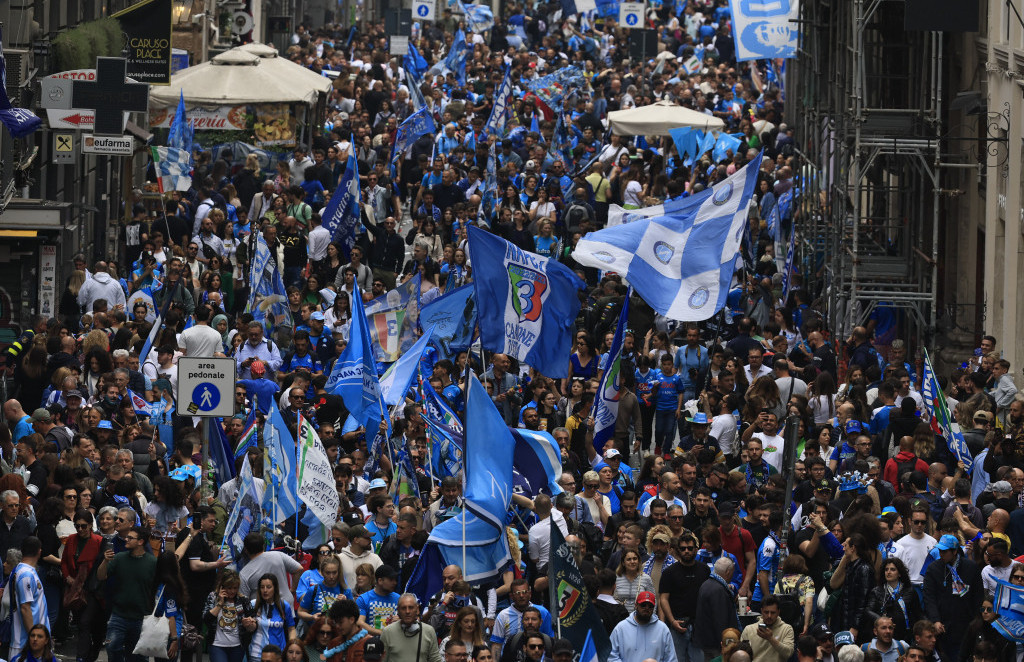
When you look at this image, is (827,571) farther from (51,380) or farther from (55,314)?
(55,314)

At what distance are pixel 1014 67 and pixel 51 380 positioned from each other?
10.3 metres

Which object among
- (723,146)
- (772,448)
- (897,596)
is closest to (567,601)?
(897,596)

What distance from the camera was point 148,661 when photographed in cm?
1491

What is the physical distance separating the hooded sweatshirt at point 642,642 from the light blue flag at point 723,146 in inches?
773

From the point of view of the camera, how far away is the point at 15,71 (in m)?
26.9

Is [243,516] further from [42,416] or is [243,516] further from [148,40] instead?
[148,40]

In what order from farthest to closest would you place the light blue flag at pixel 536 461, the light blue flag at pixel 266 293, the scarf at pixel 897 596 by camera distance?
the light blue flag at pixel 266 293, the light blue flag at pixel 536 461, the scarf at pixel 897 596

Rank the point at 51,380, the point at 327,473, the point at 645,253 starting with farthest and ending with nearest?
the point at 645,253 → the point at 51,380 → the point at 327,473

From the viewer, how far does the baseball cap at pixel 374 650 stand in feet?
43.2

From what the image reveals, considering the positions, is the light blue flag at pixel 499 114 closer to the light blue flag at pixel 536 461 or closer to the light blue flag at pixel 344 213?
the light blue flag at pixel 344 213

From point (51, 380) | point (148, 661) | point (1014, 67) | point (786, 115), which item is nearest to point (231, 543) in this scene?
point (148, 661)

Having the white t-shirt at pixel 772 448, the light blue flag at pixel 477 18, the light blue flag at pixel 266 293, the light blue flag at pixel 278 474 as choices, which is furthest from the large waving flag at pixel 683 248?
the light blue flag at pixel 477 18

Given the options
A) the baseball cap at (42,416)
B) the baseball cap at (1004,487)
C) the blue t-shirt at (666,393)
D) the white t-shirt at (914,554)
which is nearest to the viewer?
the white t-shirt at (914,554)

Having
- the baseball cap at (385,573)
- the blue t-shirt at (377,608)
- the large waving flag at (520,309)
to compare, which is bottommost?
the blue t-shirt at (377,608)
